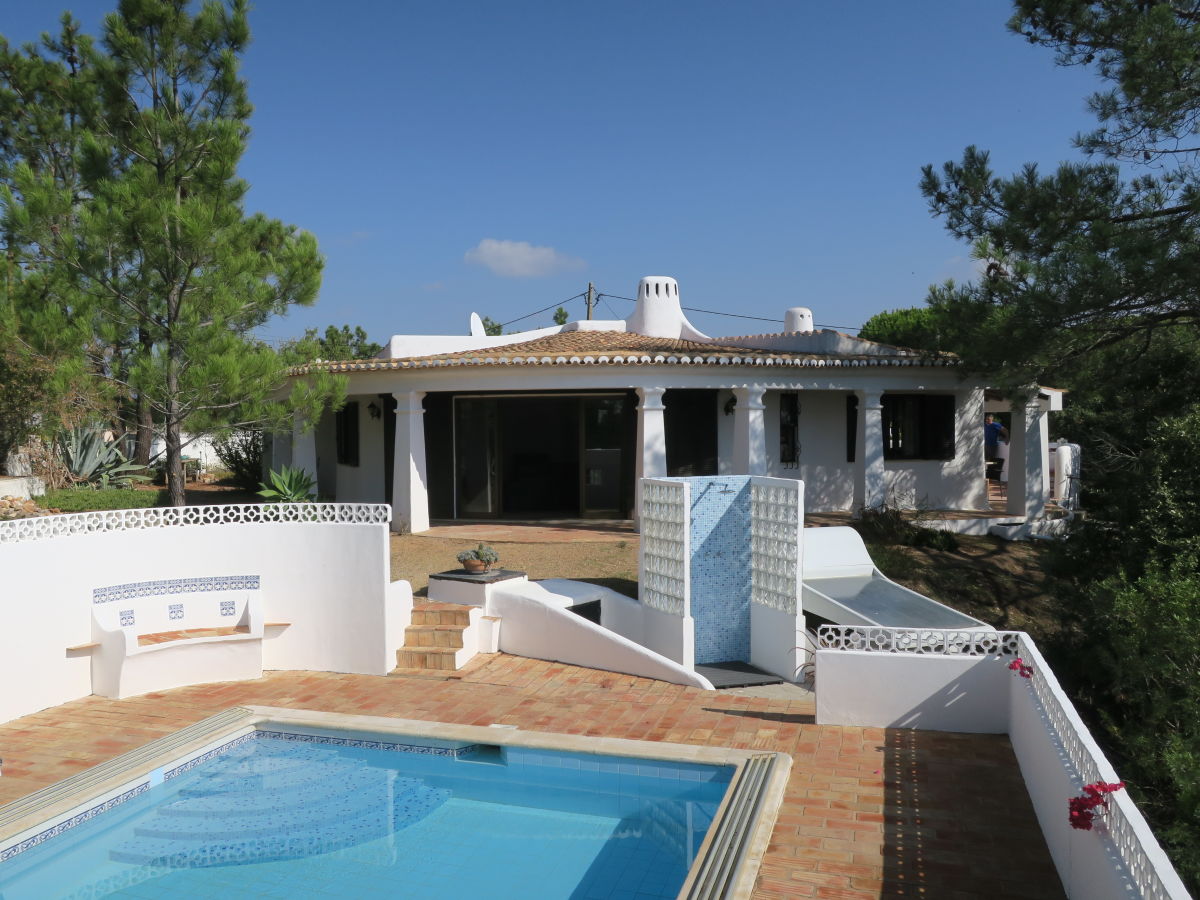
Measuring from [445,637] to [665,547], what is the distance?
2811 mm

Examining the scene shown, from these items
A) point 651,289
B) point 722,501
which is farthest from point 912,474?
point 722,501

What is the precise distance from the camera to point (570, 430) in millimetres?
18203

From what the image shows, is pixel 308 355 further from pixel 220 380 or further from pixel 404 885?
pixel 404 885

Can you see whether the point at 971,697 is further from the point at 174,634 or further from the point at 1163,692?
the point at 174,634

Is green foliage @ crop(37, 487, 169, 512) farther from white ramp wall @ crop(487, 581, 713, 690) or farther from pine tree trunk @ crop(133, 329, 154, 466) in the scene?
white ramp wall @ crop(487, 581, 713, 690)

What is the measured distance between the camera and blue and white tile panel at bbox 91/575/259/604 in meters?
9.35

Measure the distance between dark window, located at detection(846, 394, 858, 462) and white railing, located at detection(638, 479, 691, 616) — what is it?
28.6 feet

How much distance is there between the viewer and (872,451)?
17.8 metres

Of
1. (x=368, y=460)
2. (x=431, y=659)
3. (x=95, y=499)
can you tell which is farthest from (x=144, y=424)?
(x=431, y=659)

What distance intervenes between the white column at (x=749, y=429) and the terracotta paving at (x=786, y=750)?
7177mm

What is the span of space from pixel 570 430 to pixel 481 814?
11.7 metres

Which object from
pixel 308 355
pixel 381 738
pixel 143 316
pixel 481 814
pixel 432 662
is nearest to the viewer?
pixel 481 814

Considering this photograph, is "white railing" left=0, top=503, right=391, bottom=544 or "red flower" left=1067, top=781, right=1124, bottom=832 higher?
"white railing" left=0, top=503, right=391, bottom=544

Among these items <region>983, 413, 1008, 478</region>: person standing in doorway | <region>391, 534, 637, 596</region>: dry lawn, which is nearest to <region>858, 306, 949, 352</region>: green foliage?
<region>983, 413, 1008, 478</region>: person standing in doorway
